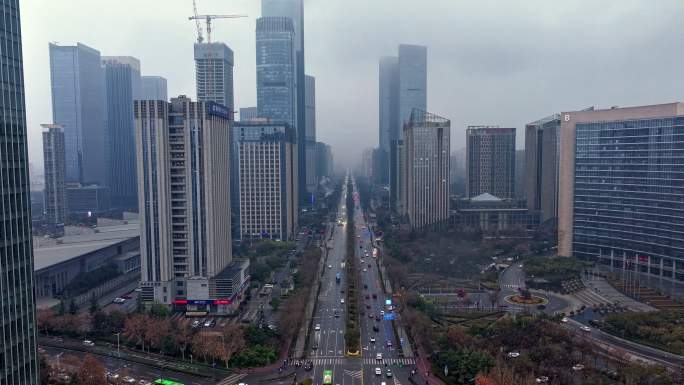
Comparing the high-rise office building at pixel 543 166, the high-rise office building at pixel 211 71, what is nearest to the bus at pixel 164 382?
the high-rise office building at pixel 543 166

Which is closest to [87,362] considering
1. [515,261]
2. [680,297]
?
Result: [680,297]

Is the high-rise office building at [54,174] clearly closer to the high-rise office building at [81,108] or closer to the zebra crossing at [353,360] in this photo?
the high-rise office building at [81,108]

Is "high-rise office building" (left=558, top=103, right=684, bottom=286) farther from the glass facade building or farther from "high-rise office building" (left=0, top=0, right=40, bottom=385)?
"high-rise office building" (left=0, top=0, right=40, bottom=385)

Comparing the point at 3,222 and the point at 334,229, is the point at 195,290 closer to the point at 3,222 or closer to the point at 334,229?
the point at 3,222

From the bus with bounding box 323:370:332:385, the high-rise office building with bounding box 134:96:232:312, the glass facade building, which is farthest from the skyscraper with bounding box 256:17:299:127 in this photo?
the bus with bounding box 323:370:332:385

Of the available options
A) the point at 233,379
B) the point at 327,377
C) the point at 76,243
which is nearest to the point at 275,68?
the point at 76,243

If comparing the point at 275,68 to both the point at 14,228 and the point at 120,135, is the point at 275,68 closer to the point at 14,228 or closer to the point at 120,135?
the point at 120,135
